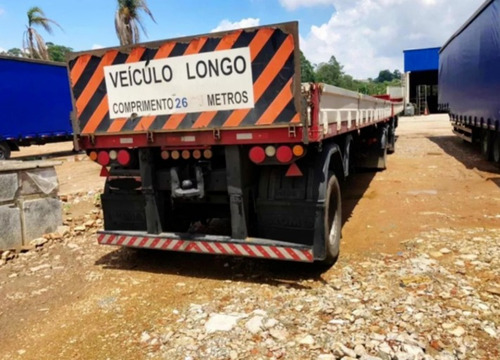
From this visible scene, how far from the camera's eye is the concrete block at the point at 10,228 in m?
5.04

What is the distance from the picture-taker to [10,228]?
16.8ft

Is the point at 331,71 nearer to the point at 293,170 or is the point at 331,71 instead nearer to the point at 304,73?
the point at 304,73

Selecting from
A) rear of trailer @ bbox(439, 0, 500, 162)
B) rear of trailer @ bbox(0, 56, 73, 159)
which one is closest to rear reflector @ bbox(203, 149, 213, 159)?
rear of trailer @ bbox(439, 0, 500, 162)

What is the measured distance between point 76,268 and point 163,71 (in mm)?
2440

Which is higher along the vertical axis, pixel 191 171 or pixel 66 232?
pixel 191 171

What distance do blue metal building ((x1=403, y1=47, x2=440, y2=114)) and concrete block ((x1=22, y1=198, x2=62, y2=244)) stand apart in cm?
3419

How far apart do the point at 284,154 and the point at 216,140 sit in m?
0.66

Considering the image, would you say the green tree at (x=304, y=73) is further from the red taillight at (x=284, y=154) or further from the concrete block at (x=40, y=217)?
the concrete block at (x=40, y=217)

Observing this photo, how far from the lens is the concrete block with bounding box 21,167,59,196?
5285mm

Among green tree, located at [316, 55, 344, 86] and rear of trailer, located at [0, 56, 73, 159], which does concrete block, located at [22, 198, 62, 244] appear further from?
green tree, located at [316, 55, 344, 86]

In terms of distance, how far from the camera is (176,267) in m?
4.45

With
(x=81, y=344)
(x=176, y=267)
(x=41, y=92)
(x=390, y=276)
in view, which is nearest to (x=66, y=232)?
(x=176, y=267)

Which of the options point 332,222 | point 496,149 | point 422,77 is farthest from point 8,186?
point 422,77

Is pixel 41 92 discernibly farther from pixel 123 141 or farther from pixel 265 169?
pixel 265 169
